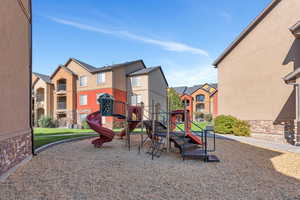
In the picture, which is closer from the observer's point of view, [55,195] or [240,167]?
[55,195]

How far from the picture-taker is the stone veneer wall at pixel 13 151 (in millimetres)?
4477

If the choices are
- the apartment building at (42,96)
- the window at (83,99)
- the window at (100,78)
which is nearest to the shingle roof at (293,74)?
the window at (100,78)

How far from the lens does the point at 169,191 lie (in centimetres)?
359

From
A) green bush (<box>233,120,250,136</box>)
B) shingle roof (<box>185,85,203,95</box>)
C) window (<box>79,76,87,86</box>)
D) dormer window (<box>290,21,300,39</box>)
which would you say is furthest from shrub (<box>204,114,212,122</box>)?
dormer window (<box>290,21,300,39</box>)

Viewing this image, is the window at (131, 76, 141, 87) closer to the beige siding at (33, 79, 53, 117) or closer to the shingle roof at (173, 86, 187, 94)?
the beige siding at (33, 79, 53, 117)

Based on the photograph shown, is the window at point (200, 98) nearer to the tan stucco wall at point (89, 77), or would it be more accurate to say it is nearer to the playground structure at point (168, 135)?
the tan stucco wall at point (89, 77)

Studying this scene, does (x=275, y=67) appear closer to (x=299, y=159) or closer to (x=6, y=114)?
(x=299, y=159)

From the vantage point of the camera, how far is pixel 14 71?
535 cm

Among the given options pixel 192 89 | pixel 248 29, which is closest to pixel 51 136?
pixel 248 29

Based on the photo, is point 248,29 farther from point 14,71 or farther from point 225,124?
point 14,71

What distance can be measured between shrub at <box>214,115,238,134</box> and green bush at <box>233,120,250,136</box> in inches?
10.4

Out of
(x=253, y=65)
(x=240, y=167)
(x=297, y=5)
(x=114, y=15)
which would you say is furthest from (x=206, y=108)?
(x=240, y=167)

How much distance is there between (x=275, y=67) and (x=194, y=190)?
12.3 m

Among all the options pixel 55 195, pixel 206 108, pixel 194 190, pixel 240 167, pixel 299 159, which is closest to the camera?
pixel 55 195
